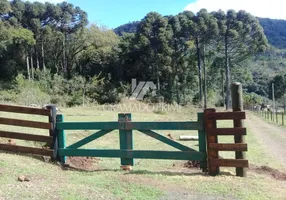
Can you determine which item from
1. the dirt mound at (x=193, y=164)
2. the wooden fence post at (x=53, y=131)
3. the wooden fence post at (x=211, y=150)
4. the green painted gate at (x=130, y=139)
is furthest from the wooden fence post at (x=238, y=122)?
the wooden fence post at (x=53, y=131)

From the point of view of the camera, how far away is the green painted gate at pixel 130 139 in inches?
236

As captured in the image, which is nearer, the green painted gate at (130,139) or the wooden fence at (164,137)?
the wooden fence at (164,137)

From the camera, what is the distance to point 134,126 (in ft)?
20.6

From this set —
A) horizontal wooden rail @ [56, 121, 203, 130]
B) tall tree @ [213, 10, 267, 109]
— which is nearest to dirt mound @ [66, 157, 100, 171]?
horizontal wooden rail @ [56, 121, 203, 130]

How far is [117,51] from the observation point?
5028 centimetres

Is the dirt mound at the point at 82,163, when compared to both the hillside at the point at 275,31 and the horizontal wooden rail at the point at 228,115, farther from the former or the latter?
the hillside at the point at 275,31

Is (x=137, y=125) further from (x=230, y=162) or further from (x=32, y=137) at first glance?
(x=32, y=137)

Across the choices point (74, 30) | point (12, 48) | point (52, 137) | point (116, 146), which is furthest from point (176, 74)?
point (52, 137)

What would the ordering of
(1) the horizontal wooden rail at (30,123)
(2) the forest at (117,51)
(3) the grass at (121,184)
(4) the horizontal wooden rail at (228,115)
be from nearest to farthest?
1. (3) the grass at (121,184)
2. (4) the horizontal wooden rail at (228,115)
3. (1) the horizontal wooden rail at (30,123)
4. (2) the forest at (117,51)

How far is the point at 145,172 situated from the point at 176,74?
4395cm

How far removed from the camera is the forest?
4550 centimetres

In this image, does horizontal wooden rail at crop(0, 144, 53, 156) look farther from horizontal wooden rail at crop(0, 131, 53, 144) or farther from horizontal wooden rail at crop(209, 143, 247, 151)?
horizontal wooden rail at crop(209, 143, 247, 151)

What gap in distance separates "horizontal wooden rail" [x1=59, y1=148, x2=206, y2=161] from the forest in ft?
113

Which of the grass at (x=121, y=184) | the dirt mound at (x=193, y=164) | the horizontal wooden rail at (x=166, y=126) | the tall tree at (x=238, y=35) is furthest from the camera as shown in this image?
the tall tree at (x=238, y=35)
